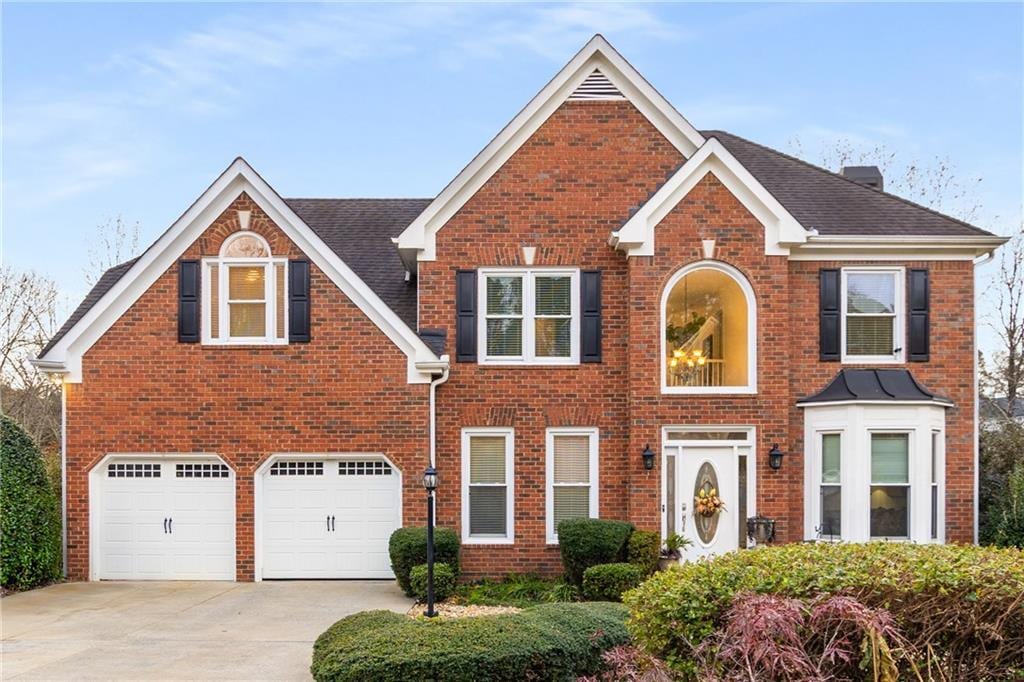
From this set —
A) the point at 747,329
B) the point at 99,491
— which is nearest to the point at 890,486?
the point at 747,329

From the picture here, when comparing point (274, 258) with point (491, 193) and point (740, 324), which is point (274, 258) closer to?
point (491, 193)

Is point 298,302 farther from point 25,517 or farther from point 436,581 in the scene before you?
point 25,517

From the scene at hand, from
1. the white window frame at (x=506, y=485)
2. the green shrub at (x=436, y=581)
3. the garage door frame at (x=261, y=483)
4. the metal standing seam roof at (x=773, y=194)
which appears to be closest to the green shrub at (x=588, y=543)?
the white window frame at (x=506, y=485)

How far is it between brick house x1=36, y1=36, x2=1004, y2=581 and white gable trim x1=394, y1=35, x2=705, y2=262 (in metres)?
0.04

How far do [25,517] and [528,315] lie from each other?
864cm

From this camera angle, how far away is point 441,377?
50.8 ft

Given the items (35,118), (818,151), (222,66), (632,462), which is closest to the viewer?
(632,462)

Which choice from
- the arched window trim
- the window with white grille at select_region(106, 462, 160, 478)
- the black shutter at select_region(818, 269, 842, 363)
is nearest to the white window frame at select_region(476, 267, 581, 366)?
the arched window trim

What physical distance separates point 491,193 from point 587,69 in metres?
2.74

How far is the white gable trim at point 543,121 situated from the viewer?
1575 cm

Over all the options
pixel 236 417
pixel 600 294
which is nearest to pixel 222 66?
pixel 236 417

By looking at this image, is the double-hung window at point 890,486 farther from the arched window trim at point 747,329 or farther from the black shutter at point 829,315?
the arched window trim at point 747,329

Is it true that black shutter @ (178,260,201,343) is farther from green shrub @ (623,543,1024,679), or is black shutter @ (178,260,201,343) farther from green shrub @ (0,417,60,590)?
green shrub @ (623,543,1024,679)

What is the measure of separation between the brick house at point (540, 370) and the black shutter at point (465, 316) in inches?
1.5
